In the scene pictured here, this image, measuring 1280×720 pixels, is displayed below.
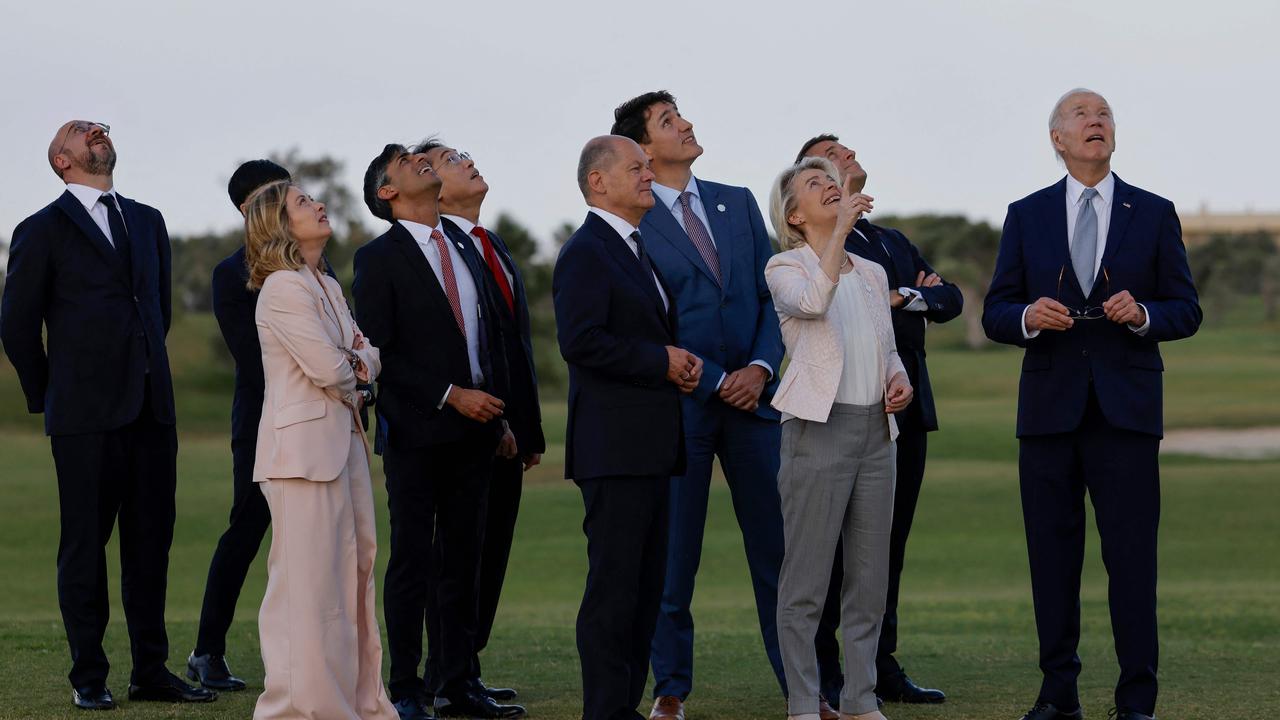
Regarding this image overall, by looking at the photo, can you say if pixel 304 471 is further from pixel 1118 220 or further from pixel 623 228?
pixel 1118 220

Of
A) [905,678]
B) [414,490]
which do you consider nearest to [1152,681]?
[905,678]

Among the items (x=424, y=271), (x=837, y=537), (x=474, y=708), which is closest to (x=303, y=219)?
(x=424, y=271)

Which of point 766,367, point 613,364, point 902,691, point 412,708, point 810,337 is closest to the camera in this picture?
point 613,364

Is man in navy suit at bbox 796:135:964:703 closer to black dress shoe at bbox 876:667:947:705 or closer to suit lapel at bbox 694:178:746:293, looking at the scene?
black dress shoe at bbox 876:667:947:705

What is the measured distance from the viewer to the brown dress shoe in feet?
20.8

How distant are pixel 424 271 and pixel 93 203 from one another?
1.52 m

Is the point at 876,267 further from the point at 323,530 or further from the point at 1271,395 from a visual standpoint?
the point at 1271,395

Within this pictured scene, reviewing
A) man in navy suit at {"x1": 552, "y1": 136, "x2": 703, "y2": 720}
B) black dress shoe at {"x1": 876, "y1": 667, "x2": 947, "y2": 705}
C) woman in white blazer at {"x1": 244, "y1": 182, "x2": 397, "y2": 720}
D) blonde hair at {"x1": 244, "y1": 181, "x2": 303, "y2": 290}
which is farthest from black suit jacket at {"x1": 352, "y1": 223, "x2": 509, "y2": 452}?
black dress shoe at {"x1": 876, "y1": 667, "x2": 947, "y2": 705}

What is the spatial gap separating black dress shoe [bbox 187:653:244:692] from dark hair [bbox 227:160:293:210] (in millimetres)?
2093

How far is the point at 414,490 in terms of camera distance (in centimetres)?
646

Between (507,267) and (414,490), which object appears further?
(507,267)

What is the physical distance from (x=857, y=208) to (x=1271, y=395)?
34.3 metres

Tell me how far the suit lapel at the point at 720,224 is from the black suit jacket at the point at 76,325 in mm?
2448

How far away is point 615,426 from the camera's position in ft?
18.7
